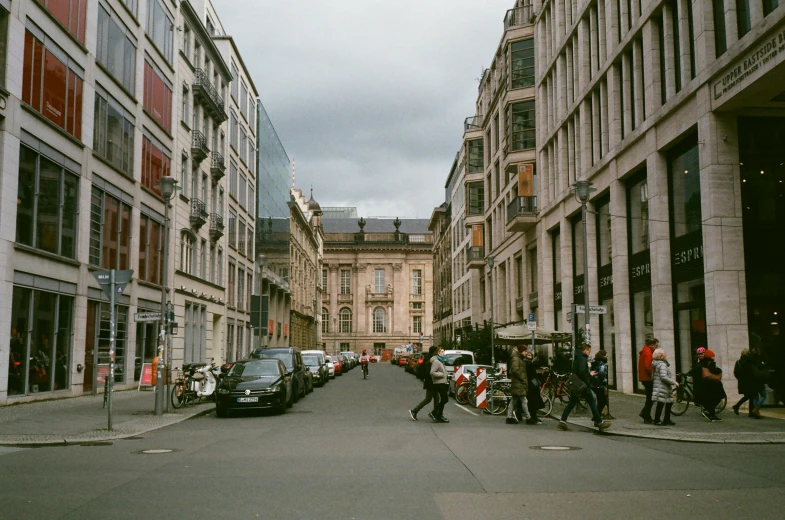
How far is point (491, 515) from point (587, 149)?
1081 inches

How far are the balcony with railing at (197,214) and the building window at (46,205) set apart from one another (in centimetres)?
1459

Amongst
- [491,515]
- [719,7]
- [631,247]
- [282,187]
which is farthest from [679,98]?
[282,187]

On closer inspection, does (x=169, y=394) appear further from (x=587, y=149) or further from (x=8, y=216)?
(x=587, y=149)

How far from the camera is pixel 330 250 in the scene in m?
132

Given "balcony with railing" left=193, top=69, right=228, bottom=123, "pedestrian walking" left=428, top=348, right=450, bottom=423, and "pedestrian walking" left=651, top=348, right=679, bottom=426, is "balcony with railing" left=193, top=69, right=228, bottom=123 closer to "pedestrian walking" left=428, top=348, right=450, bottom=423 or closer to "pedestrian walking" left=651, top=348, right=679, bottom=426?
"pedestrian walking" left=428, top=348, right=450, bottom=423

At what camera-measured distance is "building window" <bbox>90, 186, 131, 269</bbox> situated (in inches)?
1113

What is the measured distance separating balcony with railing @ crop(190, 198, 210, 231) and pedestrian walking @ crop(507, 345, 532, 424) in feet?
86.6

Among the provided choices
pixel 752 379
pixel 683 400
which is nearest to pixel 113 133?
pixel 683 400

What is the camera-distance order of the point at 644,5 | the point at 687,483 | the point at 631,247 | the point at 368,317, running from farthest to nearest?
the point at 368,317, the point at 631,247, the point at 644,5, the point at 687,483

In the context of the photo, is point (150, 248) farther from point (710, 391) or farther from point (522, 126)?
point (710, 391)

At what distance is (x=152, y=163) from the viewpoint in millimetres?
35531

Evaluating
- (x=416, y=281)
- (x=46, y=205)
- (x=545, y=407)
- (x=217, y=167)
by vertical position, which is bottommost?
(x=545, y=407)

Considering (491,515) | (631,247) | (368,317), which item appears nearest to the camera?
(491,515)

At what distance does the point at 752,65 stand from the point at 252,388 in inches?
570
